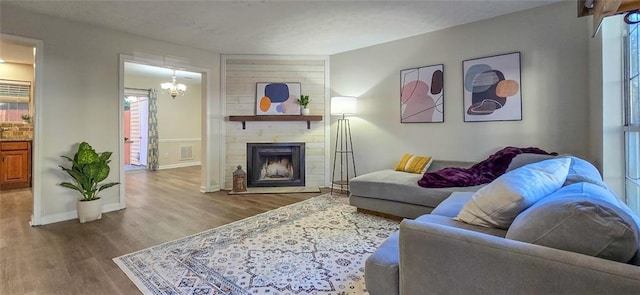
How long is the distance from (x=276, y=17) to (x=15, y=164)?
205 inches

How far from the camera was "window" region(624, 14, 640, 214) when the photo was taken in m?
2.01

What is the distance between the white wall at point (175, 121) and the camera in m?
7.52

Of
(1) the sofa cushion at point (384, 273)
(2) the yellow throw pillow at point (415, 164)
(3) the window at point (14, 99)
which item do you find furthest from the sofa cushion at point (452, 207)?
(3) the window at point (14, 99)

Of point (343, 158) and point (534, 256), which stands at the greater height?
point (343, 158)

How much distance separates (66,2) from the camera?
2930 millimetres

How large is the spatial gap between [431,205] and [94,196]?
3.82 meters

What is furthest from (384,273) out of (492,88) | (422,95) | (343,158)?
(343,158)

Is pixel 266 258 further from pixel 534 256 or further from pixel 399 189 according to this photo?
pixel 534 256

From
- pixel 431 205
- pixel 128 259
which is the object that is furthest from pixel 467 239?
pixel 128 259

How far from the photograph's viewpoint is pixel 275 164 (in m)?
5.13

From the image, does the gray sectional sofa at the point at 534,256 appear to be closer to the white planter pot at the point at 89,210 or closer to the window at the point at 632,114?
the window at the point at 632,114

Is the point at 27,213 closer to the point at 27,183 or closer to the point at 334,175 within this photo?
the point at 27,183

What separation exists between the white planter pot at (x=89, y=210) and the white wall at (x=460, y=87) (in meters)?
3.45

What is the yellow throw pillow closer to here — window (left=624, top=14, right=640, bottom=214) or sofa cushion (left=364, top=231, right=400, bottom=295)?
window (left=624, top=14, right=640, bottom=214)
